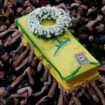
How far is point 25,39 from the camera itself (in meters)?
7.75

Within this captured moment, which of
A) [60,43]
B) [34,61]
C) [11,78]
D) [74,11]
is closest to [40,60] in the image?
[34,61]

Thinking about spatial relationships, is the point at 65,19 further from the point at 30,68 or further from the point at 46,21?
the point at 30,68

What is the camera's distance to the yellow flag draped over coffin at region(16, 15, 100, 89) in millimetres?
7000

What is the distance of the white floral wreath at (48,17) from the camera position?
24.1 feet

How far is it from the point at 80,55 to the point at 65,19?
2.16ft

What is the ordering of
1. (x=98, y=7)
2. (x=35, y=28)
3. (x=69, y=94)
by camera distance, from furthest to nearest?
1. (x=98, y=7)
2. (x=35, y=28)
3. (x=69, y=94)

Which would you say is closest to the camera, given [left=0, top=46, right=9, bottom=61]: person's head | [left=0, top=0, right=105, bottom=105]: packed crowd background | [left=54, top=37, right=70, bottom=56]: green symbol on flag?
[left=0, top=0, right=105, bottom=105]: packed crowd background

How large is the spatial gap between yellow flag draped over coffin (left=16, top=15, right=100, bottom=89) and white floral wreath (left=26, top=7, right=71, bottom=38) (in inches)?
3.9

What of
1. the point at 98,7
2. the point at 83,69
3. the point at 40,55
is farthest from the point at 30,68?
the point at 98,7

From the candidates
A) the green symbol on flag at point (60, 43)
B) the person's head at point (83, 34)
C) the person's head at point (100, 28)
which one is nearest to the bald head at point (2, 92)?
the green symbol on flag at point (60, 43)

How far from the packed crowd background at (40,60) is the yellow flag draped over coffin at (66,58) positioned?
8 cm

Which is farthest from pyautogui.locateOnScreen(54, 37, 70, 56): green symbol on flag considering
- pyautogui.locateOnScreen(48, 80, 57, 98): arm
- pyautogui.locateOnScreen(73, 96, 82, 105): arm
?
pyautogui.locateOnScreen(73, 96, 82, 105): arm

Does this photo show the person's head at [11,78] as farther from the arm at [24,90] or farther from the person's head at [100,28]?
the person's head at [100,28]

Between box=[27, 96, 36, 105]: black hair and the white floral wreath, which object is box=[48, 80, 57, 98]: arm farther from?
the white floral wreath
